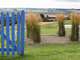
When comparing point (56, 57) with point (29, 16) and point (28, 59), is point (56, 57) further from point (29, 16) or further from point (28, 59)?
point (29, 16)

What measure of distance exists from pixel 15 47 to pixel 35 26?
10.4 ft

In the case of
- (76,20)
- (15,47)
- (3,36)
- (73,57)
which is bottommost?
(73,57)

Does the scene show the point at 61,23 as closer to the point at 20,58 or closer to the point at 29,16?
the point at 29,16

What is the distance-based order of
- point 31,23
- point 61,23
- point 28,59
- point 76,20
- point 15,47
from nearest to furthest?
point 28,59
point 15,47
point 31,23
point 76,20
point 61,23

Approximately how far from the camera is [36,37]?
7.55 m

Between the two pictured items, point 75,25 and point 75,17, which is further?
point 75,25

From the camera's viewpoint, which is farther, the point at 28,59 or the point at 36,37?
the point at 36,37

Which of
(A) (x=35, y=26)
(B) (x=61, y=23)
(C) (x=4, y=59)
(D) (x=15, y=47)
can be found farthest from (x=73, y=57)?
(B) (x=61, y=23)

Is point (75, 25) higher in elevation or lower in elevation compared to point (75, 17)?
lower

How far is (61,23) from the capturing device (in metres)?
9.16

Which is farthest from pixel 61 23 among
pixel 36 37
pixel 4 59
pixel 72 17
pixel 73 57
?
pixel 4 59

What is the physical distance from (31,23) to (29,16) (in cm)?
47

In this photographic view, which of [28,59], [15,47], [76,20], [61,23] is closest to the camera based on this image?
[28,59]

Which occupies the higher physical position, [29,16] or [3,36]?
[29,16]
